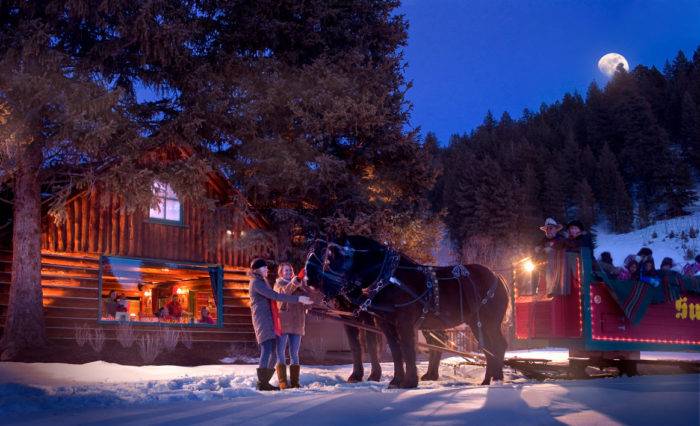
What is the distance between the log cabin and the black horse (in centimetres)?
746

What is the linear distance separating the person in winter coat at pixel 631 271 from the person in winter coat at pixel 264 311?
5.83m

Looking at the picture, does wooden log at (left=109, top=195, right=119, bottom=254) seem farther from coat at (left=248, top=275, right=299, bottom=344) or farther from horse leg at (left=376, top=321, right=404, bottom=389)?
horse leg at (left=376, top=321, right=404, bottom=389)

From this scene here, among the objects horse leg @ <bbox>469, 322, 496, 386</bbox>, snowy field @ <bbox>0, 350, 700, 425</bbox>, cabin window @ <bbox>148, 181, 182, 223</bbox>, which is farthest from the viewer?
cabin window @ <bbox>148, 181, 182, 223</bbox>

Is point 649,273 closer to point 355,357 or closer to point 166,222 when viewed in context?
point 355,357

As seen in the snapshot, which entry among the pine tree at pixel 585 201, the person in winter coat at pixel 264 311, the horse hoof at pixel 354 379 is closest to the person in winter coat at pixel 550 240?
the horse hoof at pixel 354 379

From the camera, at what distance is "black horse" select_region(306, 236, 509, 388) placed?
34.1 ft

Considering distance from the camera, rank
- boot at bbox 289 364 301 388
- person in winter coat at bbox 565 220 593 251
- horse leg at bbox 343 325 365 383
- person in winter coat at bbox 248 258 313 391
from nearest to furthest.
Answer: person in winter coat at bbox 248 258 313 391 → boot at bbox 289 364 301 388 → person in winter coat at bbox 565 220 593 251 → horse leg at bbox 343 325 365 383

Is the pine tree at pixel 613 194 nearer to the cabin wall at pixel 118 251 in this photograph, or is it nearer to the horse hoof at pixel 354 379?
the cabin wall at pixel 118 251

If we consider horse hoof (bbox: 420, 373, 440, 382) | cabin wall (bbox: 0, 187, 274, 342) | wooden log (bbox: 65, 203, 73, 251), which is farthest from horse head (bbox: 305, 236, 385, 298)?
wooden log (bbox: 65, 203, 73, 251)

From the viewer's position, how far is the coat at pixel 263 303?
1061 centimetres

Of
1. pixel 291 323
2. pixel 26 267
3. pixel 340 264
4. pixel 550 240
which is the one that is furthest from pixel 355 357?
pixel 26 267

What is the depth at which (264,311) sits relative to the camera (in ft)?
35.2

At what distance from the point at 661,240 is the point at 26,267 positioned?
186 feet

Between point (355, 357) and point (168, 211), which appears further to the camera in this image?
point (168, 211)
